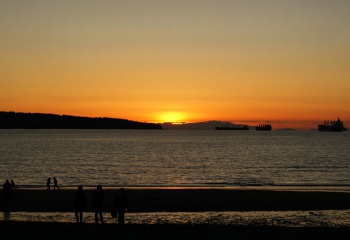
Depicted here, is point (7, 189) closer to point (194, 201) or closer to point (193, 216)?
point (194, 201)

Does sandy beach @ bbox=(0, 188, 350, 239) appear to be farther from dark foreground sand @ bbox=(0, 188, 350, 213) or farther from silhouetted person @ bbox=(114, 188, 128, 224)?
silhouetted person @ bbox=(114, 188, 128, 224)

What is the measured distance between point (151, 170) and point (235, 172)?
12.9m

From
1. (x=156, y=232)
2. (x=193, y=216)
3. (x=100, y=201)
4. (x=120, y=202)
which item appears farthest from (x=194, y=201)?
(x=156, y=232)

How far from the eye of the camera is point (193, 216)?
30000 millimetres

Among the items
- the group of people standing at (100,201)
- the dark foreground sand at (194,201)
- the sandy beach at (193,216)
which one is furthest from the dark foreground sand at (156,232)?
the dark foreground sand at (194,201)

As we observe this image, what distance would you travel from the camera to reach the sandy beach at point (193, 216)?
2150 centimetres

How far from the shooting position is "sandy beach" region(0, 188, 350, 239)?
2150 centimetres

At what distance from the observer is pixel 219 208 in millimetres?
33844

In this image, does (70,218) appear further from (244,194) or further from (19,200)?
(244,194)

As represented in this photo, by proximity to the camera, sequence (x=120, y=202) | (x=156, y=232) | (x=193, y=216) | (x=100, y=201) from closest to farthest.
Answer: (x=156, y=232)
(x=120, y=202)
(x=100, y=201)
(x=193, y=216)

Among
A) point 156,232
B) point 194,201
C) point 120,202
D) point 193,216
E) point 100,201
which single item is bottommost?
point 194,201

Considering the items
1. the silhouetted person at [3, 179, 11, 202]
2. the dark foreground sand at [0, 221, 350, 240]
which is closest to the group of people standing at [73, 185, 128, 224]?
the dark foreground sand at [0, 221, 350, 240]

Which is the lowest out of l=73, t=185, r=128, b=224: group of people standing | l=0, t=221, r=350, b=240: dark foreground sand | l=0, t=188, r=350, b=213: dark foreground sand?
l=0, t=188, r=350, b=213: dark foreground sand

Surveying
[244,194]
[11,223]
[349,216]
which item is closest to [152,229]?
[11,223]
